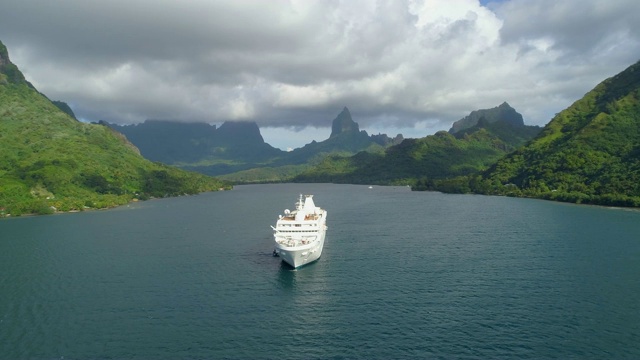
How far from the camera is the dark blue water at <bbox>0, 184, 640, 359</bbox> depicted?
56.4 metres

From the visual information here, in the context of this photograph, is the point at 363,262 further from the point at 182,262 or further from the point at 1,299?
the point at 1,299

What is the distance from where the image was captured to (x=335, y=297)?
75.1 meters

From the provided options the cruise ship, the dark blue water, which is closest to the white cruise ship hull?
the cruise ship

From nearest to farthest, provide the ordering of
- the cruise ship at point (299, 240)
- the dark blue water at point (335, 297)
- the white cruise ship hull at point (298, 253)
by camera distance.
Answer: the dark blue water at point (335, 297)
the white cruise ship hull at point (298, 253)
the cruise ship at point (299, 240)

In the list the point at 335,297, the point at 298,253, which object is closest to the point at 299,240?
the point at 298,253

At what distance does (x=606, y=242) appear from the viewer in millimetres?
116812

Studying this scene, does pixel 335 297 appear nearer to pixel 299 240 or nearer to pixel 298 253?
pixel 298 253

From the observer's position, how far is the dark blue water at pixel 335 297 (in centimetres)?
5638

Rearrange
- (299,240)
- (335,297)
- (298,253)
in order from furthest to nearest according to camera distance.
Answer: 1. (299,240)
2. (298,253)
3. (335,297)

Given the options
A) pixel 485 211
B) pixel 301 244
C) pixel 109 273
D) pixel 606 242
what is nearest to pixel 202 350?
pixel 301 244

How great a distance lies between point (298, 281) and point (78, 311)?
1556 inches

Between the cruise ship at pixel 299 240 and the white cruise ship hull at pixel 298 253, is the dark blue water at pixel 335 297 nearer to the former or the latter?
the white cruise ship hull at pixel 298 253

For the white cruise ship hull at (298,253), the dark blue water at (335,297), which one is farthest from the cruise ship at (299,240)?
the dark blue water at (335,297)

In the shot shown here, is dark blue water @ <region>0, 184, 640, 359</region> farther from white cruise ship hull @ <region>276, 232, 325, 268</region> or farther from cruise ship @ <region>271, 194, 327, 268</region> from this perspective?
cruise ship @ <region>271, 194, 327, 268</region>
